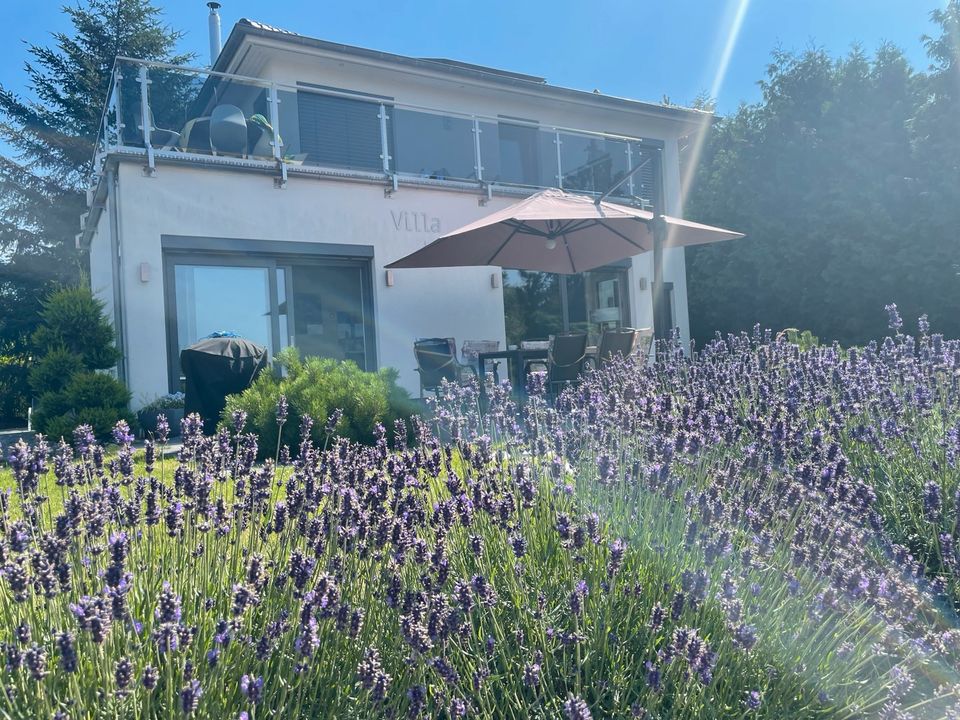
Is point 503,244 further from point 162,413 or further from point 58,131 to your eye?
point 58,131

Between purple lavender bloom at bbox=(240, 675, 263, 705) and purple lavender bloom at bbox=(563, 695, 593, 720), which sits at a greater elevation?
purple lavender bloom at bbox=(240, 675, 263, 705)

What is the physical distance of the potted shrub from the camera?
842 centimetres

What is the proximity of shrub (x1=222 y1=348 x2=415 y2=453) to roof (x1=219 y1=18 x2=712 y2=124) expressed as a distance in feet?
22.5

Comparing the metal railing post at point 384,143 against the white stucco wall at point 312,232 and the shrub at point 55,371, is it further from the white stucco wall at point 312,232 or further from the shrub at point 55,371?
the shrub at point 55,371

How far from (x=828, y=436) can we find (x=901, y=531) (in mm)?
662

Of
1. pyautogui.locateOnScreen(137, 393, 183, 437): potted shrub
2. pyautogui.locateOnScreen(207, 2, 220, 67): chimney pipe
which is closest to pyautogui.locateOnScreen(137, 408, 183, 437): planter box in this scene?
pyautogui.locateOnScreen(137, 393, 183, 437): potted shrub

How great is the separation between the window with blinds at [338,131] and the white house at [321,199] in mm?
29

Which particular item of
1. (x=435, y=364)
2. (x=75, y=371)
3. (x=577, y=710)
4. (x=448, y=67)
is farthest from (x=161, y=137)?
(x=577, y=710)

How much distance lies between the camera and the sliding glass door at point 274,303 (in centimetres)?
951

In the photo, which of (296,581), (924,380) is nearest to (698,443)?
(296,581)

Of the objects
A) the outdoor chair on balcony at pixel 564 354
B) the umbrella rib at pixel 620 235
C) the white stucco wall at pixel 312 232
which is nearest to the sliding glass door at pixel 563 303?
the white stucco wall at pixel 312 232

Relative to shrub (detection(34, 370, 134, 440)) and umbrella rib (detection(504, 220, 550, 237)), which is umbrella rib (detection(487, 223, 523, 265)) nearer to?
umbrella rib (detection(504, 220, 550, 237))

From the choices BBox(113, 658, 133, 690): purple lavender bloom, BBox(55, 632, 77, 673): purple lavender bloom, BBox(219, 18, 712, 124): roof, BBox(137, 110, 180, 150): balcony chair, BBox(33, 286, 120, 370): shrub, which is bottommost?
BBox(113, 658, 133, 690): purple lavender bloom

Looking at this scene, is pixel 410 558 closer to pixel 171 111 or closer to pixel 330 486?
pixel 330 486
